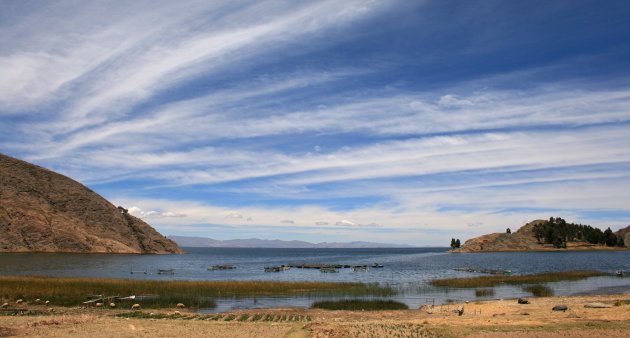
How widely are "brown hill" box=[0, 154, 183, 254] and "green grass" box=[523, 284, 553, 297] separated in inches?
6003

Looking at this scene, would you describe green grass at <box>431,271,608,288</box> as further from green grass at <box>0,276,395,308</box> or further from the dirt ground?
the dirt ground

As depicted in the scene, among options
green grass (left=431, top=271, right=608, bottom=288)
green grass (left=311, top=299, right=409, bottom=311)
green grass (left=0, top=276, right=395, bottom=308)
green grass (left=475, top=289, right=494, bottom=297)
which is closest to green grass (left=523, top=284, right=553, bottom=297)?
green grass (left=475, top=289, right=494, bottom=297)

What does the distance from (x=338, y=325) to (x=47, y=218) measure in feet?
571

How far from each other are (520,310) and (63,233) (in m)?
170

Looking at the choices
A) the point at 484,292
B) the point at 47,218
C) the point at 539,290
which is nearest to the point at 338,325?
the point at 484,292

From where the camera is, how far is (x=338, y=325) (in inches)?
1163

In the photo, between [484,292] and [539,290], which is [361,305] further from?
[539,290]

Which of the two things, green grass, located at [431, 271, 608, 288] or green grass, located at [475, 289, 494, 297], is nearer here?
green grass, located at [475, 289, 494, 297]

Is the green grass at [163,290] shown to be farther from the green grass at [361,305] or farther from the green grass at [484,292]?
the green grass at [484,292]

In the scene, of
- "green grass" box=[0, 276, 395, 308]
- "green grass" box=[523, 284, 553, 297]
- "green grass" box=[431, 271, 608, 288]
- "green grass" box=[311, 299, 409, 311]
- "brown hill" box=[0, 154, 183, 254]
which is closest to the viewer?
"green grass" box=[311, 299, 409, 311]

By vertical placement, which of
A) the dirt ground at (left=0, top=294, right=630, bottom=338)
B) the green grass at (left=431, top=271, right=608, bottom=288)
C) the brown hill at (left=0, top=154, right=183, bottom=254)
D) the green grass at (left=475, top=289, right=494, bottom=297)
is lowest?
the green grass at (left=475, top=289, right=494, bottom=297)

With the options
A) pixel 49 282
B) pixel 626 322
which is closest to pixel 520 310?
pixel 626 322

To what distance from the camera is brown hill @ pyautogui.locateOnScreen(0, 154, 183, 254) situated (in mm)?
157875

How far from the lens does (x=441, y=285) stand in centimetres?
6419
